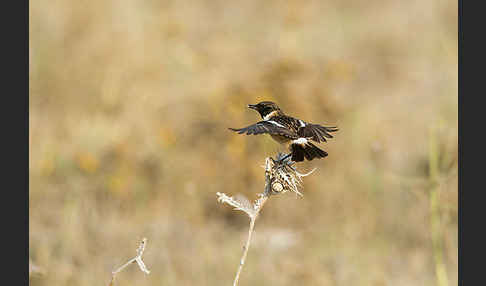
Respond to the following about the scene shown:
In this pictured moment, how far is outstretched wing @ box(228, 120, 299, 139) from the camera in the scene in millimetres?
2636

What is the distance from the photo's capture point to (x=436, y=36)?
11.0 m

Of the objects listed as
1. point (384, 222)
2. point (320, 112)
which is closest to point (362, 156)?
point (320, 112)

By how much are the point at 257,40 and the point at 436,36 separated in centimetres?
338

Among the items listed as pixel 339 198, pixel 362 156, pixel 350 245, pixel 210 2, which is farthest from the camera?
pixel 210 2

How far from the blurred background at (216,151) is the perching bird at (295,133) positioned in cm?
18

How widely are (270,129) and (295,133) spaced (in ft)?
1.00

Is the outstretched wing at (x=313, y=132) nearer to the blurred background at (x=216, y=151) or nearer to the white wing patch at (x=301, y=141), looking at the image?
the white wing patch at (x=301, y=141)

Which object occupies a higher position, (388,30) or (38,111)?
(388,30)

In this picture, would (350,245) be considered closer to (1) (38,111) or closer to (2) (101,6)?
(1) (38,111)

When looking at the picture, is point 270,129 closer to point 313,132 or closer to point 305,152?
point 305,152

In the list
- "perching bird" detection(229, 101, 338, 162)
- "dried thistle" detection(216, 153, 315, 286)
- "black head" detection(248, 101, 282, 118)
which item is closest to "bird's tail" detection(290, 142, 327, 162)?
"perching bird" detection(229, 101, 338, 162)

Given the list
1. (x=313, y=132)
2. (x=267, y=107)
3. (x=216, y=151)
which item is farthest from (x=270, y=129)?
(x=216, y=151)

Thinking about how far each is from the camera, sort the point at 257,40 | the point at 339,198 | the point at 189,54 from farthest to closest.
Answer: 1. the point at 257,40
2. the point at 189,54
3. the point at 339,198

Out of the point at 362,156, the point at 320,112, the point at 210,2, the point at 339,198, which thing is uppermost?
the point at 210,2
